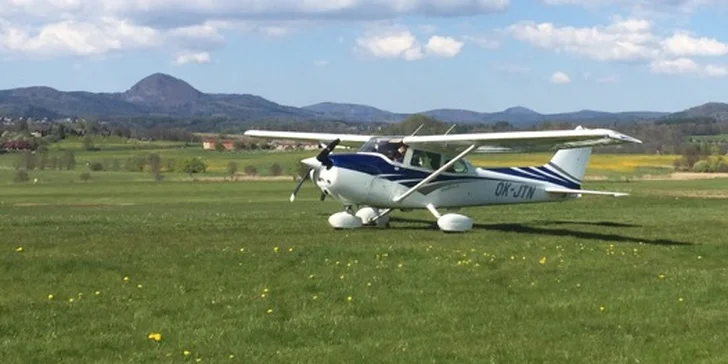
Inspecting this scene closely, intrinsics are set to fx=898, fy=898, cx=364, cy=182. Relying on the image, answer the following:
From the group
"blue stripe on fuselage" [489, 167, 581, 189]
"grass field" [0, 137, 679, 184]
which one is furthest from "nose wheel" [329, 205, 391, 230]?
"grass field" [0, 137, 679, 184]

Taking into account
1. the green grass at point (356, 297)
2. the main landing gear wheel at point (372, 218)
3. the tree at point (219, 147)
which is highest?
the green grass at point (356, 297)

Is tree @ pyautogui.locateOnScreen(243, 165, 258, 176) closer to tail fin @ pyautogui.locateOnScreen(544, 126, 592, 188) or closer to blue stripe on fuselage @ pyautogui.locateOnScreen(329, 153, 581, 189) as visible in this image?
tail fin @ pyautogui.locateOnScreen(544, 126, 592, 188)

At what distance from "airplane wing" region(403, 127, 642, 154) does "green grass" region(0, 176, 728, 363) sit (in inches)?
86.8

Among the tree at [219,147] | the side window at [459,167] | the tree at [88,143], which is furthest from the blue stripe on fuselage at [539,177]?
the tree at [88,143]

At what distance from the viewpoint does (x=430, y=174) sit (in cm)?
2236

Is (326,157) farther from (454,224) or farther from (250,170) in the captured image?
(250,170)

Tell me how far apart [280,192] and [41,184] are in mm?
24709

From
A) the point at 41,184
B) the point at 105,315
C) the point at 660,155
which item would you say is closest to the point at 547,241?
the point at 105,315

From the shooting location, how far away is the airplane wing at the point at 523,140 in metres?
19.4

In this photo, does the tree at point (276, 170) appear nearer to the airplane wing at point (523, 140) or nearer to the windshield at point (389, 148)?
the windshield at point (389, 148)

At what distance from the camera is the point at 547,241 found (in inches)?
703

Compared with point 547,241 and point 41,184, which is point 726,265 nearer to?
point 547,241

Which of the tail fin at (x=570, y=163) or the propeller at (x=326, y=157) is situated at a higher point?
the propeller at (x=326, y=157)

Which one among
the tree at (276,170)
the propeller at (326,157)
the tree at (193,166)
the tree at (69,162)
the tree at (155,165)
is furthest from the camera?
the tree at (69,162)
